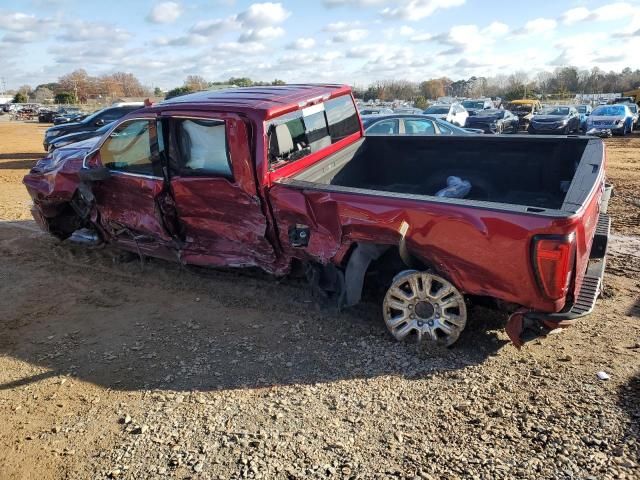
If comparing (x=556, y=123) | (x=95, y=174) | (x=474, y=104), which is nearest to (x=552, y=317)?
(x=95, y=174)

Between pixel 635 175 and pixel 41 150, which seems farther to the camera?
pixel 41 150

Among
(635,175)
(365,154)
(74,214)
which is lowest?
(635,175)

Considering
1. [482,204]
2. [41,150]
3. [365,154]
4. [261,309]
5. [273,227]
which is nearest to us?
[482,204]

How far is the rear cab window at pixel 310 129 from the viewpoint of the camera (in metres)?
4.25

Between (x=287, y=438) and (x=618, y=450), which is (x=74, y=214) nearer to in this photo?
(x=287, y=438)

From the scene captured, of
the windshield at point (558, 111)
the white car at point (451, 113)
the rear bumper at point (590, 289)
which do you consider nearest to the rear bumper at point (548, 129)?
the windshield at point (558, 111)

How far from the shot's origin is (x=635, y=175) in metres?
11.0

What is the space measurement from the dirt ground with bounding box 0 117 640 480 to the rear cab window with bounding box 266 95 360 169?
1.33 meters

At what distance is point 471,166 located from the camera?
5.32m

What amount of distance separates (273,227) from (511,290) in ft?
6.39

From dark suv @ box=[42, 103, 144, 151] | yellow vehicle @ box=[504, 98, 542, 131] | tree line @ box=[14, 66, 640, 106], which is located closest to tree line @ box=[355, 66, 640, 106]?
tree line @ box=[14, 66, 640, 106]

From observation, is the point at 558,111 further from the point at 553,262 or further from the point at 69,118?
the point at 69,118

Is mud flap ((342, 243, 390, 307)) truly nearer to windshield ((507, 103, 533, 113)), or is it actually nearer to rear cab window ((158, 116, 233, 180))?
rear cab window ((158, 116, 233, 180))

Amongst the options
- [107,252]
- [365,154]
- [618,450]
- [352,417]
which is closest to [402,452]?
[352,417]
